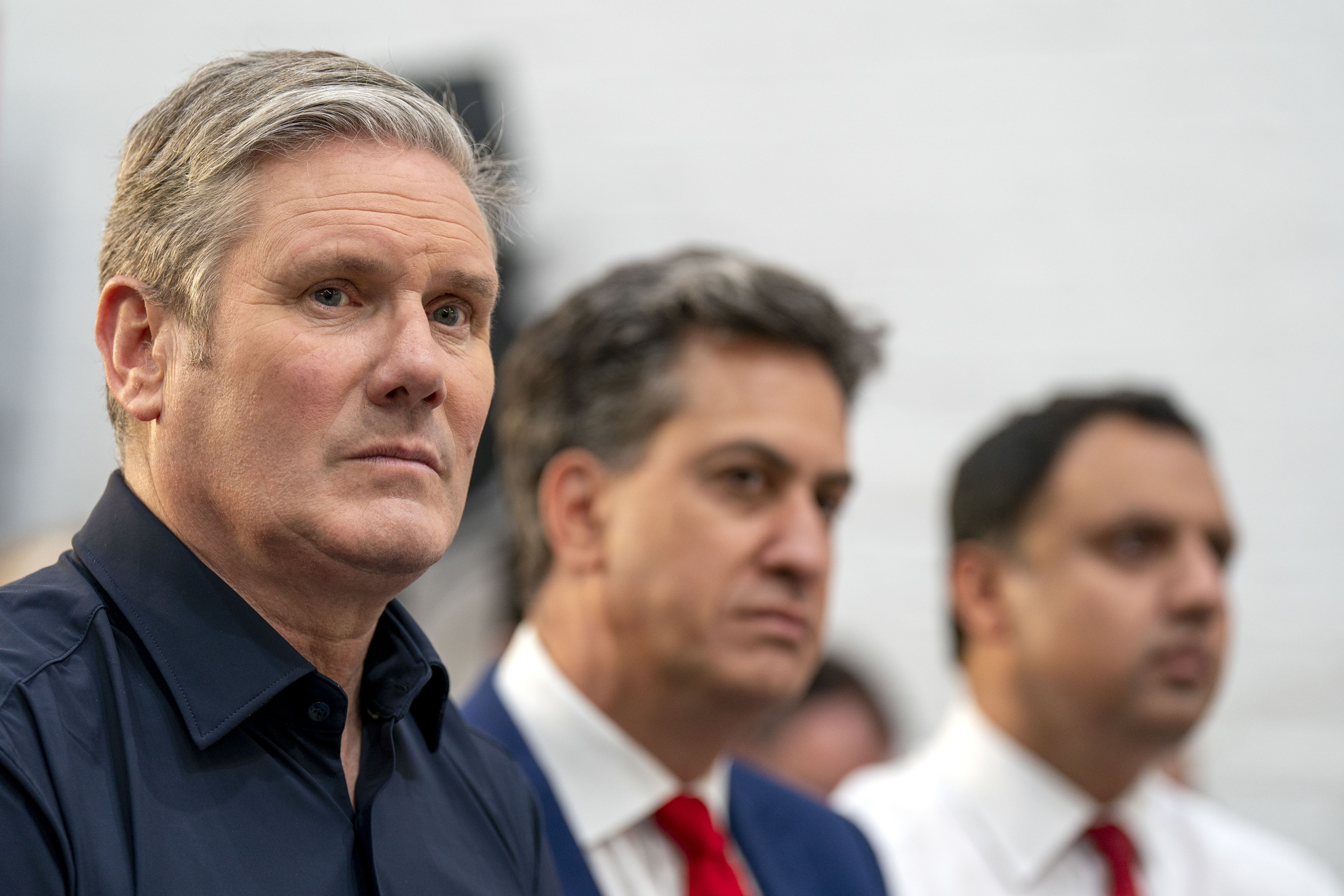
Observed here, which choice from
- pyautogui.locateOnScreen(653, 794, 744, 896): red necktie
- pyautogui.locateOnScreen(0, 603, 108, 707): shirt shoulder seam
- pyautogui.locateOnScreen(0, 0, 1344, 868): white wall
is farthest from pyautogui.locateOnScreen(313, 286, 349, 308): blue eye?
pyautogui.locateOnScreen(0, 0, 1344, 868): white wall

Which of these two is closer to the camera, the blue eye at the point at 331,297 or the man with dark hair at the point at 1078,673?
the blue eye at the point at 331,297

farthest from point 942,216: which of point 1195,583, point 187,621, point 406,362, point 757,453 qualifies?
point 187,621

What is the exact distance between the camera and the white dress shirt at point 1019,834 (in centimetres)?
231

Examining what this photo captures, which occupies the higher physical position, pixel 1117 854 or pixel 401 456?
pixel 401 456

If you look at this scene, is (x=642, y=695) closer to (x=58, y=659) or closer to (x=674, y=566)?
(x=674, y=566)

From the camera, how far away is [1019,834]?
2.33 metres

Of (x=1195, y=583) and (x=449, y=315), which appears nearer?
(x=449, y=315)

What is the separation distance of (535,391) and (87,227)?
7.29 feet

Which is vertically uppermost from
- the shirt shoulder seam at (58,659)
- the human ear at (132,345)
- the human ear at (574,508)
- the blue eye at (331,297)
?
the blue eye at (331,297)

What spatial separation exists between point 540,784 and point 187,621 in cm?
84

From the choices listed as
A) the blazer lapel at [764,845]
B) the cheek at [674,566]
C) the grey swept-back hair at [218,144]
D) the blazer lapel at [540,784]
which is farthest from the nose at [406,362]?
the blazer lapel at [764,845]

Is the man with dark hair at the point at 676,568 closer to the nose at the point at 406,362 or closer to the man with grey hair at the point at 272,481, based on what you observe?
the man with grey hair at the point at 272,481

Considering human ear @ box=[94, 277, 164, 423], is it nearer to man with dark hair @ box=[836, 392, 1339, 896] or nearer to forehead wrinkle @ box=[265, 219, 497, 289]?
forehead wrinkle @ box=[265, 219, 497, 289]

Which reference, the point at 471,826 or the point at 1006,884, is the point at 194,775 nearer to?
the point at 471,826
